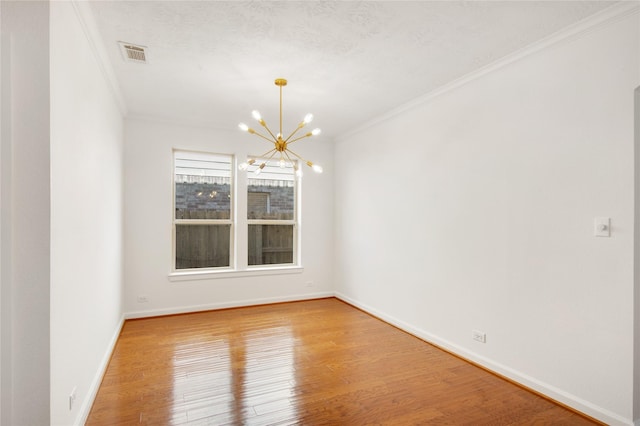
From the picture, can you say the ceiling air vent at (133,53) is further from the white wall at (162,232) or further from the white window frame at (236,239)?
the white window frame at (236,239)

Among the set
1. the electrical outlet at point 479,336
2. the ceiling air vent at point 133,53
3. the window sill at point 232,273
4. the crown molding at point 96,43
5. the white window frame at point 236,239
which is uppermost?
the ceiling air vent at point 133,53

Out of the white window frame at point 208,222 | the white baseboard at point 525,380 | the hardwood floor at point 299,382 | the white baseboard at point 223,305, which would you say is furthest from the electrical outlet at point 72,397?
the white baseboard at point 525,380

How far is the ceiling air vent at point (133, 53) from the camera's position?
2811 mm

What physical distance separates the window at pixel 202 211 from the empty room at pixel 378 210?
40cm

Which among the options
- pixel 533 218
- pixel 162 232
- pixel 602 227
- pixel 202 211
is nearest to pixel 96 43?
pixel 162 232

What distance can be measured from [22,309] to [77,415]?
3.21ft

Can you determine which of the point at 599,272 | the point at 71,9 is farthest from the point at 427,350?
the point at 71,9

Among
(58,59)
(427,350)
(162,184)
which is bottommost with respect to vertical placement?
(427,350)

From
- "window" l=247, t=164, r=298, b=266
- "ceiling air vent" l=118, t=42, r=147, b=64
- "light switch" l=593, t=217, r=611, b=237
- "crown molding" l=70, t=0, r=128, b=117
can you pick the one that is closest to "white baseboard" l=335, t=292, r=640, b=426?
"light switch" l=593, t=217, r=611, b=237

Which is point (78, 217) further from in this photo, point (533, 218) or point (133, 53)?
point (533, 218)

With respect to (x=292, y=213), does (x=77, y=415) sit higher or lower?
lower

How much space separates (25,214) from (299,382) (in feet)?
7.36

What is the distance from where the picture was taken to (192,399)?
2.59 metres

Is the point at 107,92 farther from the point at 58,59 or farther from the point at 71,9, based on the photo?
the point at 58,59
